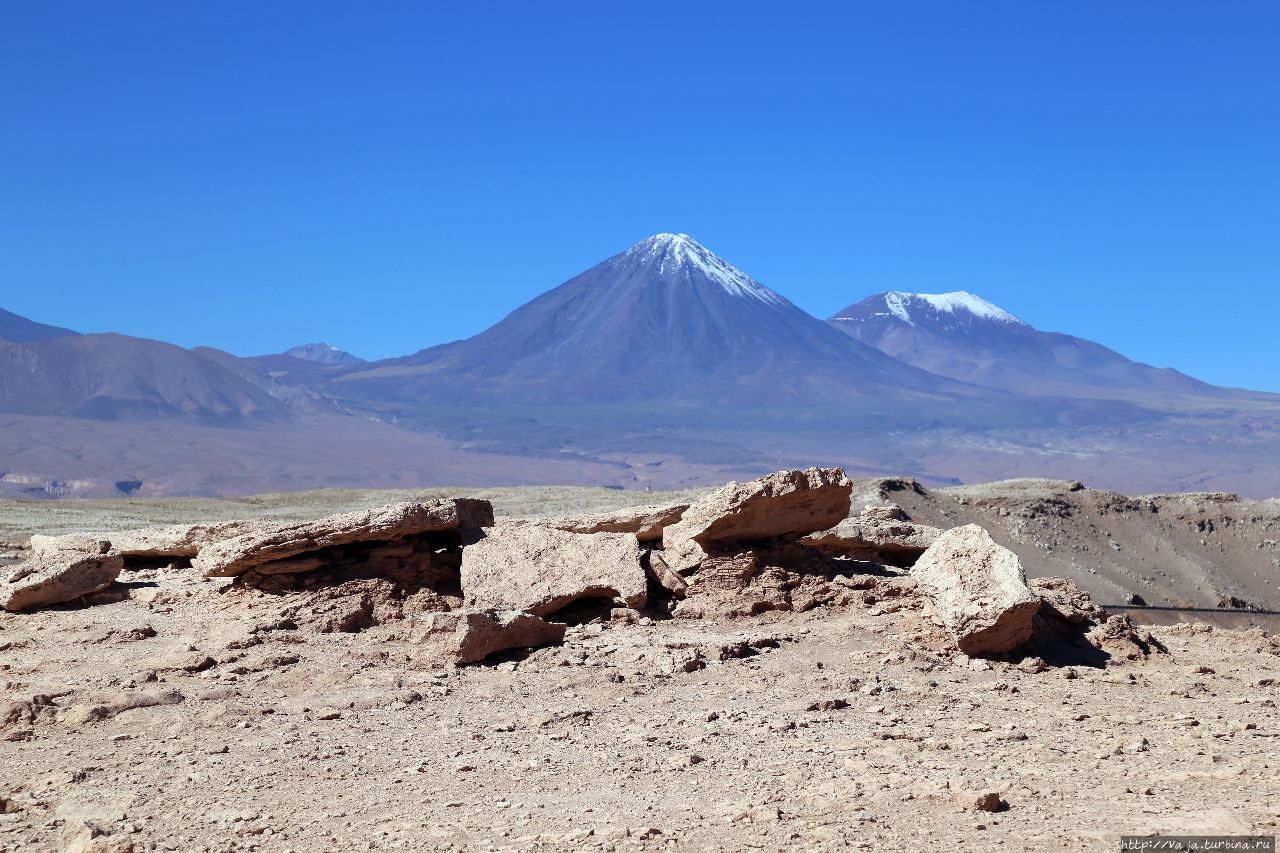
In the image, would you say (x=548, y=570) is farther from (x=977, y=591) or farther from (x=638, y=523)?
(x=977, y=591)

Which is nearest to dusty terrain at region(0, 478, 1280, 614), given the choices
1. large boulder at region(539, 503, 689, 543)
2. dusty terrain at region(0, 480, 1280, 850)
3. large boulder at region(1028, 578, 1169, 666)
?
large boulder at region(539, 503, 689, 543)

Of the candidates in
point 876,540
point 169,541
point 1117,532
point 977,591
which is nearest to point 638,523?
point 876,540

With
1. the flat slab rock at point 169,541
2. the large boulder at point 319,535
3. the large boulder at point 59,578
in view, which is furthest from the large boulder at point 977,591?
the large boulder at point 59,578

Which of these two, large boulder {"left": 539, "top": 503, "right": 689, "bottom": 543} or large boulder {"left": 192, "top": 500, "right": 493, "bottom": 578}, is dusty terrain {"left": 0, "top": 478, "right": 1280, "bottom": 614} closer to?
large boulder {"left": 539, "top": 503, "right": 689, "bottom": 543}

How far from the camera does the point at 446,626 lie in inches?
334

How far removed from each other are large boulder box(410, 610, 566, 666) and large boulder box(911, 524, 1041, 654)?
269 centimetres

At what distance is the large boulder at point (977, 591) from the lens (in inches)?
326

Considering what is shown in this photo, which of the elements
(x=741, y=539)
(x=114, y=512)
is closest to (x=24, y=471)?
(x=114, y=512)

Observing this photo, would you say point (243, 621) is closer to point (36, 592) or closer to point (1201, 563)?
point (36, 592)

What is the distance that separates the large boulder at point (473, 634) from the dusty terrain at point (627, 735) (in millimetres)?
117

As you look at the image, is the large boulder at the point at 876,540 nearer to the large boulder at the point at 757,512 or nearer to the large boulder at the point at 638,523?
the large boulder at the point at 757,512

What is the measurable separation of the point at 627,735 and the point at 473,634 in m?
1.92

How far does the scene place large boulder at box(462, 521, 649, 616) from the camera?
9.52 meters

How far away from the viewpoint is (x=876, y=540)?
12195 mm
